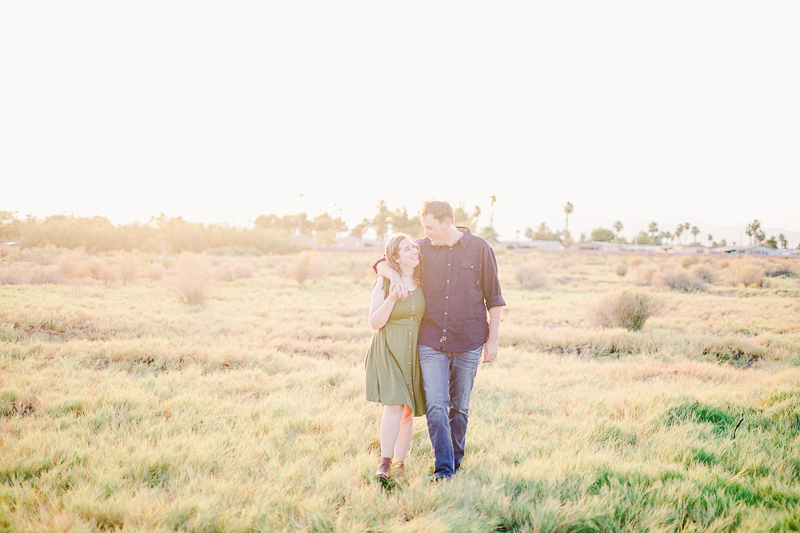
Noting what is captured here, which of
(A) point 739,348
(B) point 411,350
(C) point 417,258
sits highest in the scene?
(C) point 417,258

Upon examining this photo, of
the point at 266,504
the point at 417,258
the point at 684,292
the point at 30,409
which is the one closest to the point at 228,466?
the point at 266,504

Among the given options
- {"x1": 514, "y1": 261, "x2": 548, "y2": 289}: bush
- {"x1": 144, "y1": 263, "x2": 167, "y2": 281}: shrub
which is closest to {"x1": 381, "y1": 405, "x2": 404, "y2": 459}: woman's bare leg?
{"x1": 514, "y1": 261, "x2": 548, "y2": 289}: bush

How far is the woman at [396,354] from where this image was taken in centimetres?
336

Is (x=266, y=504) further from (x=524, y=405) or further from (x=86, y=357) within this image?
(x=86, y=357)

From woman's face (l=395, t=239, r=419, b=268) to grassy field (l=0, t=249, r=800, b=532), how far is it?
178cm

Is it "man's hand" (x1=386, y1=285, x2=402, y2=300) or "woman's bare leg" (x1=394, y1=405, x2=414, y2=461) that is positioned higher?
"man's hand" (x1=386, y1=285, x2=402, y2=300)

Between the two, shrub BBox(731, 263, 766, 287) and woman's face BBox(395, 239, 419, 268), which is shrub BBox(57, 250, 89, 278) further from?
shrub BBox(731, 263, 766, 287)

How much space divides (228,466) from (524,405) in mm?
3607

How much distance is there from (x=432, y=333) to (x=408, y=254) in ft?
2.27

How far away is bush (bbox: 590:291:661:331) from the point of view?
35.2 feet

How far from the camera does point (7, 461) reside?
3359mm

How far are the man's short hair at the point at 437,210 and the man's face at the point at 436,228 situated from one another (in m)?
0.02

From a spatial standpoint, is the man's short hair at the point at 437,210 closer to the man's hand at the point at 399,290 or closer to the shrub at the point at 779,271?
the man's hand at the point at 399,290

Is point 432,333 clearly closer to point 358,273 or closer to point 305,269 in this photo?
point 305,269
